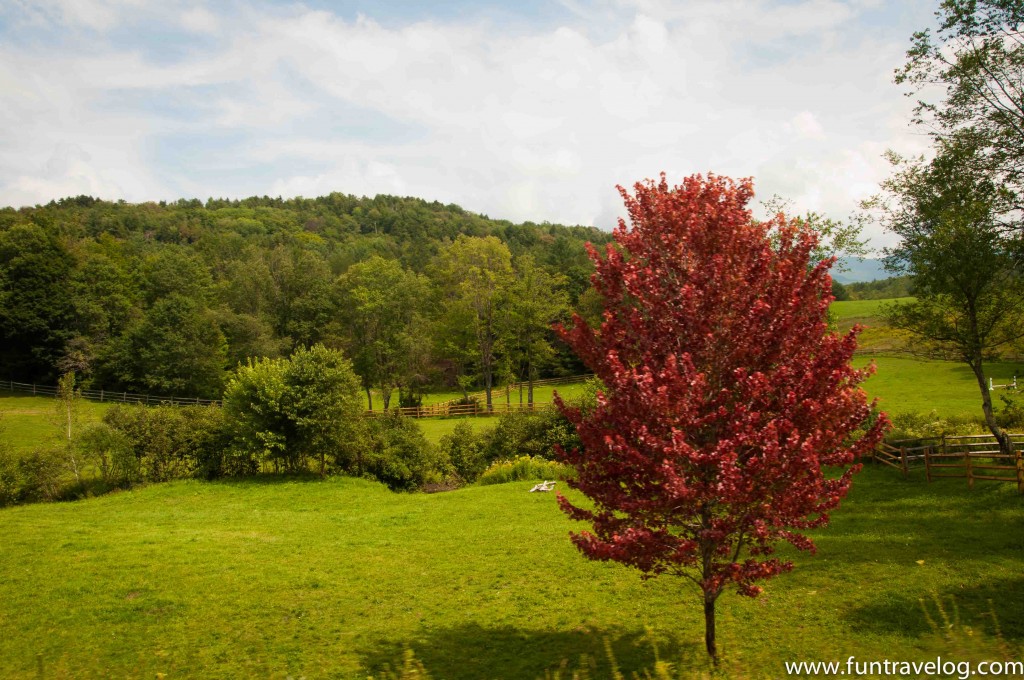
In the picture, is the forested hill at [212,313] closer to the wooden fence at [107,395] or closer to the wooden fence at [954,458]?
the wooden fence at [107,395]

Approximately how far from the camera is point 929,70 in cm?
1784

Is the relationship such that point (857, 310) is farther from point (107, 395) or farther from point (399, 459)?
point (107, 395)

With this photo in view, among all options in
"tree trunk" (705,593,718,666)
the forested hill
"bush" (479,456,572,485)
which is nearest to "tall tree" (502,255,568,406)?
the forested hill

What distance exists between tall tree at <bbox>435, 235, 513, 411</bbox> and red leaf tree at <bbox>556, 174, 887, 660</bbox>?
46471 mm

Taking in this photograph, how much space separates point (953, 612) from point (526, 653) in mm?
7516

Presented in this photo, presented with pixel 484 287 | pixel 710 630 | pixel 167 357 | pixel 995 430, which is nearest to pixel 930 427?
pixel 995 430

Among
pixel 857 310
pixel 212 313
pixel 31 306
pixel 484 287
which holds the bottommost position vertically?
pixel 857 310

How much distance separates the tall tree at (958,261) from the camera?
17188 mm

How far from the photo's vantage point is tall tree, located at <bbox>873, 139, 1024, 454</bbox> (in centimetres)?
1719

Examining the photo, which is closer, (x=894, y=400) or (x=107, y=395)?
(x=894, y=400)

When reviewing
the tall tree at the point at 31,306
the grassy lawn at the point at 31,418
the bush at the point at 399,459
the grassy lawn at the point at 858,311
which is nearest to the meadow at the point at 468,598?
the bush at the point at 399,459

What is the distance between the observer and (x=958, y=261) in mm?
19125

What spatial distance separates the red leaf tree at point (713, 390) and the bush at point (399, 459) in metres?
21.4

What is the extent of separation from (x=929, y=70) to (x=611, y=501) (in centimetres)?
1784
